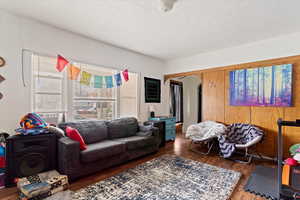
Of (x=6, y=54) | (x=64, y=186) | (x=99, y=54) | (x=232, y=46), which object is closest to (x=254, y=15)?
(x=232, y=46)

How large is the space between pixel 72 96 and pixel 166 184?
243 centimetres

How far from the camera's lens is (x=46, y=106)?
2809 mm

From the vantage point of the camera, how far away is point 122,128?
3455 millimetres

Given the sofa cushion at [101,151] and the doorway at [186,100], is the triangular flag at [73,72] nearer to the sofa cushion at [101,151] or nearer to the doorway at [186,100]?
the sofa cushion at [101,151]

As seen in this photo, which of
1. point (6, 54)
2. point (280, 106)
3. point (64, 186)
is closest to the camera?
point (64, 186)

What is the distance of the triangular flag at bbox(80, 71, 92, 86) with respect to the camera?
3139 millimetres

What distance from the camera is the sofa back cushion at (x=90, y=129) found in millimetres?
2816

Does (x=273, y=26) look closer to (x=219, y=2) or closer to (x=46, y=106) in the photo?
(x=219, y=2)

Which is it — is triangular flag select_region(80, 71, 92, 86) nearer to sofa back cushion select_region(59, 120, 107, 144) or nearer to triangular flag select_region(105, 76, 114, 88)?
triangular flag select_region(105, 76, 114, 88)

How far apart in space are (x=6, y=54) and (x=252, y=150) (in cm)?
506

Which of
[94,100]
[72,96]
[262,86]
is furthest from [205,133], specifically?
[72,96]

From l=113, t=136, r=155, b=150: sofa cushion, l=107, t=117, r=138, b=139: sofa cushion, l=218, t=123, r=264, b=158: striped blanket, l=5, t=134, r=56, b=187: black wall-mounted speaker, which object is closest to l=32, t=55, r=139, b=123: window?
l=107, t=117, r=138, b=139: sofa cushion

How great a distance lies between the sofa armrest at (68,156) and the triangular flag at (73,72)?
1.33m

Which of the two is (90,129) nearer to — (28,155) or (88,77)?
(28,155)
